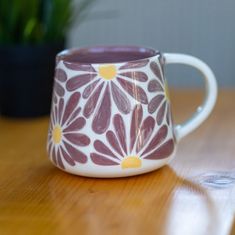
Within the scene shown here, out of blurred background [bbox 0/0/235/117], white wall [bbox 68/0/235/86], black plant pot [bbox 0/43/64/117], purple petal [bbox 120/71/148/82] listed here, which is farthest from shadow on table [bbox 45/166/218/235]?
white wall [bbox 68/0/235/86]

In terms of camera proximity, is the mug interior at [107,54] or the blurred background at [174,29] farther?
the blurred background at [174,29]

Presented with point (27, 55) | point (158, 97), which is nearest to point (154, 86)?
point (158, 97)

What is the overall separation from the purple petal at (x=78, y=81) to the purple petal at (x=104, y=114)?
0.8 inches

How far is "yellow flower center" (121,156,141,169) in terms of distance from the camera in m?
0.60

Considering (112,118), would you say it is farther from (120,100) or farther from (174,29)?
(174,29)

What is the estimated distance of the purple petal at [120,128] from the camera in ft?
1.97

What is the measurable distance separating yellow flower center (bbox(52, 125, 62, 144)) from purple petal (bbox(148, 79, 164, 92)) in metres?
0.10

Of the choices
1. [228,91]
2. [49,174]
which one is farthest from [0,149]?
[228,91]

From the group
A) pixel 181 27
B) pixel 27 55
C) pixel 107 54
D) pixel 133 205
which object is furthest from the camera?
pixel 181 27

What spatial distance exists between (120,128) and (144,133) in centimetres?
3

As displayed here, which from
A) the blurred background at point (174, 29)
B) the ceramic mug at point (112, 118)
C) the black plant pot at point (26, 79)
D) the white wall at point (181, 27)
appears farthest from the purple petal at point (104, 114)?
the white wall at point (181, 27)

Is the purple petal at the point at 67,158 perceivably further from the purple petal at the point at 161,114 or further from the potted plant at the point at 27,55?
the potted plant at the point at 27,55

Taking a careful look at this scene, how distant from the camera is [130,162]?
1.98ft

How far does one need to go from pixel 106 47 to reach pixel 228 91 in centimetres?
34
